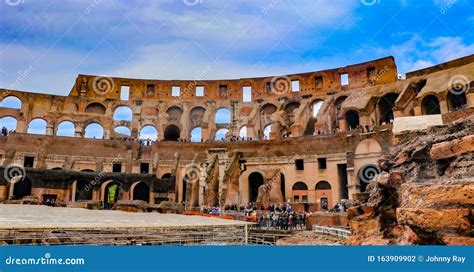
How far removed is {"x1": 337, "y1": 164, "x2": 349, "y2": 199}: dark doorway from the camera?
29344 mm

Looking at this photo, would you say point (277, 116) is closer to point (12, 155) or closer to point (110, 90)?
point (110, 90)

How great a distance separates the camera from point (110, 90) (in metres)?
46.0

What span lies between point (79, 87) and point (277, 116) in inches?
1000

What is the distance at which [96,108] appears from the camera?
45.0 m

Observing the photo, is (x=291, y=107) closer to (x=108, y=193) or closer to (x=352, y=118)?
(x=352, y=118)

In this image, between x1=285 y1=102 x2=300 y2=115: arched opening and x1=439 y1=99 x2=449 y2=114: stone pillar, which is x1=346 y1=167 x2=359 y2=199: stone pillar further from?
x1=285 y1=102 x2=300 y2=115: arched opening

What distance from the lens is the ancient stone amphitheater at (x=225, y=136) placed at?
92.1 ft

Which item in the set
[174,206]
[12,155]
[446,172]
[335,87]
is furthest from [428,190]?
[335,87]

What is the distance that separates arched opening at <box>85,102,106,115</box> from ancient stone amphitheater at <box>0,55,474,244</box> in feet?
0.39

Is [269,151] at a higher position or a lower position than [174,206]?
higher

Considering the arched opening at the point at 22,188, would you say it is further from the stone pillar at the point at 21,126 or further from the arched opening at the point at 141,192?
the stone pillar at the point at 21,126

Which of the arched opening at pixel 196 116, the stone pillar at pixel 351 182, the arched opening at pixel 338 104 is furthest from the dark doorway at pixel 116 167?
the arched opening at pixel 338 104

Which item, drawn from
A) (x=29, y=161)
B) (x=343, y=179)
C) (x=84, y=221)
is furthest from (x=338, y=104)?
(x=84, y=221)

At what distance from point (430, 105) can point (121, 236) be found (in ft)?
105
